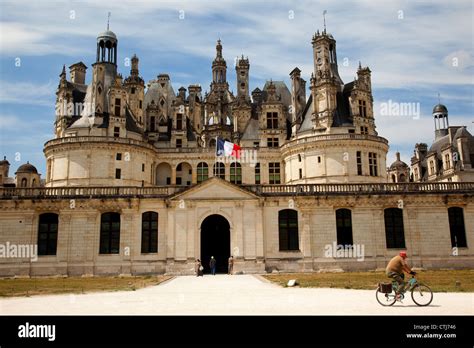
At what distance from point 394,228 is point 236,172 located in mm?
22774

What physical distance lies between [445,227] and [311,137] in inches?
690

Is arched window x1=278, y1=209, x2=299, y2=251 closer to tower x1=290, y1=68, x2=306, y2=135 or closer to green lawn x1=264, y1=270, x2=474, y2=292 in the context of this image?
green lawn x1=264, y1=270, x2=474, y2=292

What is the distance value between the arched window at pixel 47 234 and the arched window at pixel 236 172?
2374 cm

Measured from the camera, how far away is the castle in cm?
4103

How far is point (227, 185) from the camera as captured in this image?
41.6 metres

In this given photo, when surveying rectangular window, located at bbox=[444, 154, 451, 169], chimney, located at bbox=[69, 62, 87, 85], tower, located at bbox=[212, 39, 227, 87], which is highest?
tower, located at bbox=[212, 39, 227, 87]

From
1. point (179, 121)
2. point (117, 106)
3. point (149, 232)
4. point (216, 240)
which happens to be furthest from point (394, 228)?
point (117, 106)

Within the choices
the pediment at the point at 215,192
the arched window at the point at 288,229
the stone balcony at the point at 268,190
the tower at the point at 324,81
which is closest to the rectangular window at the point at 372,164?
the tower at the point at 324,81

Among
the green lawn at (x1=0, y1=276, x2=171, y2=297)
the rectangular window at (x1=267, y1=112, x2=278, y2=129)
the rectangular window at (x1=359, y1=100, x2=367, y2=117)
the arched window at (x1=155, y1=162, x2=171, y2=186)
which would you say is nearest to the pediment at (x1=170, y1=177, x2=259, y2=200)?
the green lawn at (x1=0, y1=276, x2=171, y2=297)

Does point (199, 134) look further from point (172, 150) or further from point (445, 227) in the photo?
point (445, 227)

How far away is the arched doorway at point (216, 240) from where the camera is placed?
43.1 m

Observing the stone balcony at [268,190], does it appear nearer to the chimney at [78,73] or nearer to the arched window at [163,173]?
the arched window at [163,173]

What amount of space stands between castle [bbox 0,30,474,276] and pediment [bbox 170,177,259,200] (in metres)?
0.13

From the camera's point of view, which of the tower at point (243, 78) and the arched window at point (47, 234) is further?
the tower at point (243, 78)
